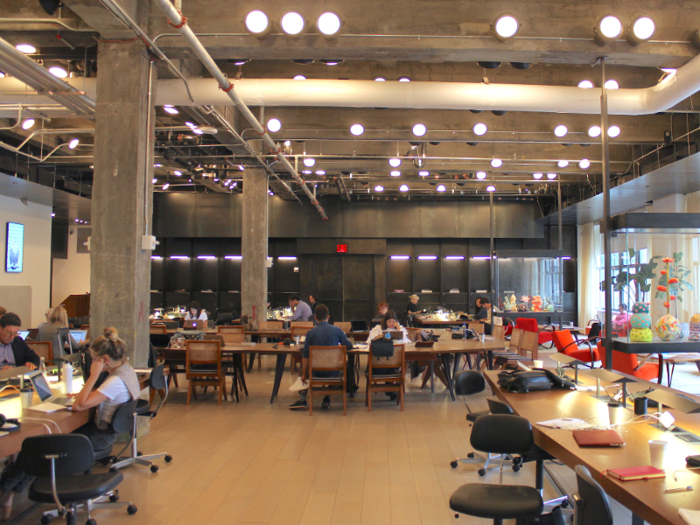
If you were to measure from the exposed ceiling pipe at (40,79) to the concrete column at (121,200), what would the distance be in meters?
0.62

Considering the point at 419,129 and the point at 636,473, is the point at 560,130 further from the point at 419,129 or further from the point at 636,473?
the point at 636,473

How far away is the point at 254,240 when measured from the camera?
12.5 meters

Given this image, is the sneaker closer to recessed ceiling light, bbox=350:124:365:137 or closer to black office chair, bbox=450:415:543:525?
black office chair, bbox=450:415:543:525

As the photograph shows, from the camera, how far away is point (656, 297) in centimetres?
572

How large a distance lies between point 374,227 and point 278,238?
11.1ft

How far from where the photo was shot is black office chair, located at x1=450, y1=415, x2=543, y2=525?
2.77m

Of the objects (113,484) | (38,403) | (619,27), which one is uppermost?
(619,27)

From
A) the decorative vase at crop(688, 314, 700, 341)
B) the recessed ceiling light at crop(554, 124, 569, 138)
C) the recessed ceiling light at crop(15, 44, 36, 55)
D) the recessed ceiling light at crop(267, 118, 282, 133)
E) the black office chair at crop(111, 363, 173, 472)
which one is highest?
the recessed ceiling light at crop(15, 44, 36, 55)

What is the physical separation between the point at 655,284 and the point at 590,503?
4325 mm

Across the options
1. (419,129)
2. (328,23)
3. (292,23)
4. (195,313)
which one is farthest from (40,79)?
(195,313)

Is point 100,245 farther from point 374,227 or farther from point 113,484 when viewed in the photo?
point 374,227

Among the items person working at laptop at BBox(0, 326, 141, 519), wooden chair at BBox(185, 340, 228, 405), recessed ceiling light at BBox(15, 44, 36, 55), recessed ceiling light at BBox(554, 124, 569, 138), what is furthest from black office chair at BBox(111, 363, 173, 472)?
recessed ceiling light at BBox(554, 124, 569, 138)

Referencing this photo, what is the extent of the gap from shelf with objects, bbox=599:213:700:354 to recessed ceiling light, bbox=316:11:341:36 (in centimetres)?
369

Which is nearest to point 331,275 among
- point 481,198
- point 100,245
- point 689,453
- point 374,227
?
point 374,227
